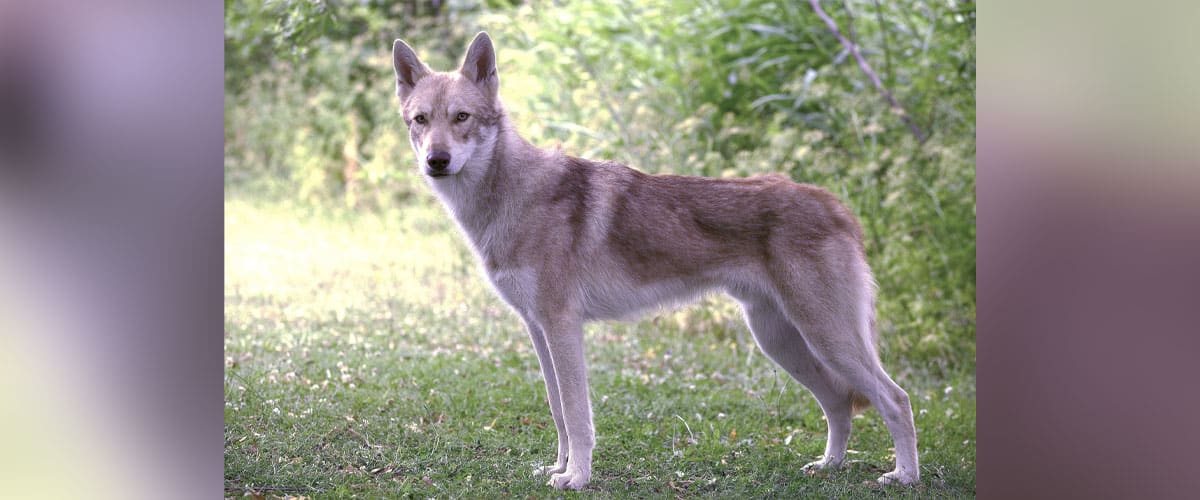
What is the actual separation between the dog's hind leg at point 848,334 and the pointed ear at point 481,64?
1.54 meters

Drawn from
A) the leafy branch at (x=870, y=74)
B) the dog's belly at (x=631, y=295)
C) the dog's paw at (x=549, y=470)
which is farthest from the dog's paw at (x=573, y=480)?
the leafy branch at (x=870, y=74)

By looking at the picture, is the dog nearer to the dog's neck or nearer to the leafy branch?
the dog's neck

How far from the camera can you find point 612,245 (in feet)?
13.8

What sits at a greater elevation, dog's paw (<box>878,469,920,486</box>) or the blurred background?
the blurred background

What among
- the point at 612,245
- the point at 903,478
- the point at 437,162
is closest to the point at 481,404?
the point at 612,245

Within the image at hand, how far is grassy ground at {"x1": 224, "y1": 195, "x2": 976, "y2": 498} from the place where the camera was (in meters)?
4.26

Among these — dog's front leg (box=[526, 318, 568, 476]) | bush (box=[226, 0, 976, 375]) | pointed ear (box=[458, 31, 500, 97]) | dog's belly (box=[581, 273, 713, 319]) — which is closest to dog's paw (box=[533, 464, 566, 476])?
dog's front leg (box=[526, 318, 568, 476])

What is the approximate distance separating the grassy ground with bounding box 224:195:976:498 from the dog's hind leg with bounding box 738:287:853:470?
16 cm

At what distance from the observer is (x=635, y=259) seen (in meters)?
4.25
